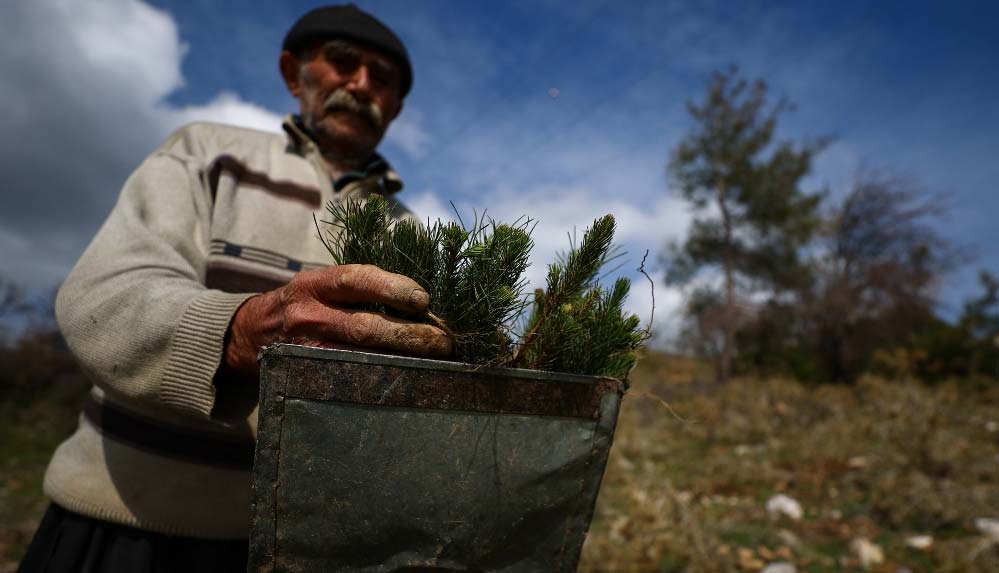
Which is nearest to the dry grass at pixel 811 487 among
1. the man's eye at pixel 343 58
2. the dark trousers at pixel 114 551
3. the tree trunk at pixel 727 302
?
the dark trousers at pixel 114 551

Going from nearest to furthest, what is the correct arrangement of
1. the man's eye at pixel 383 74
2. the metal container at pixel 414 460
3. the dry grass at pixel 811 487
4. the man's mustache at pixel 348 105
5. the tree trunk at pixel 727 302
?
the metal container at pixel 414 460
the man's mustache at pixel 348 105
the man's eye at pixel 383 74
the dry grass at pixel 811 487
the tree trunk at pixel 727 302

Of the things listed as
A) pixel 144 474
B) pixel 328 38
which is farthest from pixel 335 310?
pixel 328 38

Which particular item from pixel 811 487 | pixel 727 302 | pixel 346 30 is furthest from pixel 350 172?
pixel 727 302

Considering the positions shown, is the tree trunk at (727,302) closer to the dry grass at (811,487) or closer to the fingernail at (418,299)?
the dry grass at (811,487)

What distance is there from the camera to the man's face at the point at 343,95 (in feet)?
7.62

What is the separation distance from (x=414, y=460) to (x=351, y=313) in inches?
11.5

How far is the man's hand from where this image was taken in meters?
0.97

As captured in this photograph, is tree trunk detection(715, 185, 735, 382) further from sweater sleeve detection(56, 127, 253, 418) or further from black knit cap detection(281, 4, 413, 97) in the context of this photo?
sweater sleeve detection(56, 127, 253, 418)

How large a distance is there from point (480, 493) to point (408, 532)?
0.50 ft

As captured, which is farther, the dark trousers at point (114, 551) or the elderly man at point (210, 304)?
the dark trousers at point (114, 551)

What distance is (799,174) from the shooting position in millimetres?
17984

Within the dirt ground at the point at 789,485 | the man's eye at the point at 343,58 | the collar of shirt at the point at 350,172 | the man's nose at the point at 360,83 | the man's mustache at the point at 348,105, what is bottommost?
the dirt ground at the point at 789,485

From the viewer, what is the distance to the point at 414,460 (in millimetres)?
1001

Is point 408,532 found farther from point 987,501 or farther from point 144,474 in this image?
point 987,501
